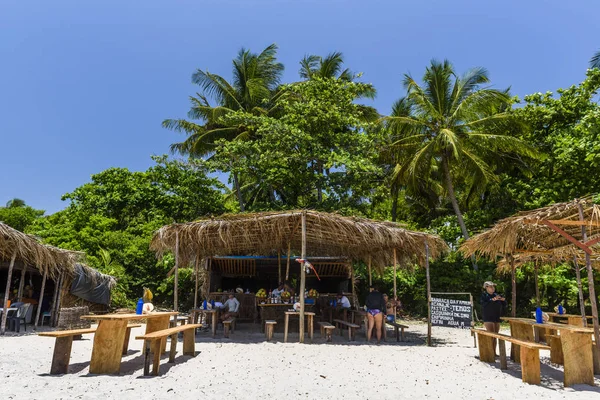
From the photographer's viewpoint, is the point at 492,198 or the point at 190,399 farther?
the point at 492,198

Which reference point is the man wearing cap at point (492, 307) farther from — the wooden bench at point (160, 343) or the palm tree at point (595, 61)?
the palm tree at point (595, 61)

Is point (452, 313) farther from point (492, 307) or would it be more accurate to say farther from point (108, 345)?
point (108, 345)

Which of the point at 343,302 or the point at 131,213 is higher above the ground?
the point at 131,213

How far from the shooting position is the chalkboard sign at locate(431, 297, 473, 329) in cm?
895

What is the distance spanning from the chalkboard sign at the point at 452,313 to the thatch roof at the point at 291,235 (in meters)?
1.30

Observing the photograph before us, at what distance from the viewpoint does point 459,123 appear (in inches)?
682

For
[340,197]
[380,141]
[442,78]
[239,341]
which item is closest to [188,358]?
[239,341]

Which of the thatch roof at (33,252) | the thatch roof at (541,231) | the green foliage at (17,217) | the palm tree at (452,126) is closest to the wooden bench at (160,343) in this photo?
the thatch roof at (541,231)

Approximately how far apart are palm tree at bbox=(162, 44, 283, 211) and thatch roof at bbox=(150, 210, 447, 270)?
26.6ft

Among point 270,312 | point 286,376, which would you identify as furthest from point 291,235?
point 286,376

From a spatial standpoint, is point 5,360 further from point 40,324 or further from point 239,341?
point 40,324

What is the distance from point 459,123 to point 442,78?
2.03 m

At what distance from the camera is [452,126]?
54.7 ft

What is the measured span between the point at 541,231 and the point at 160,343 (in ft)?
21.4
